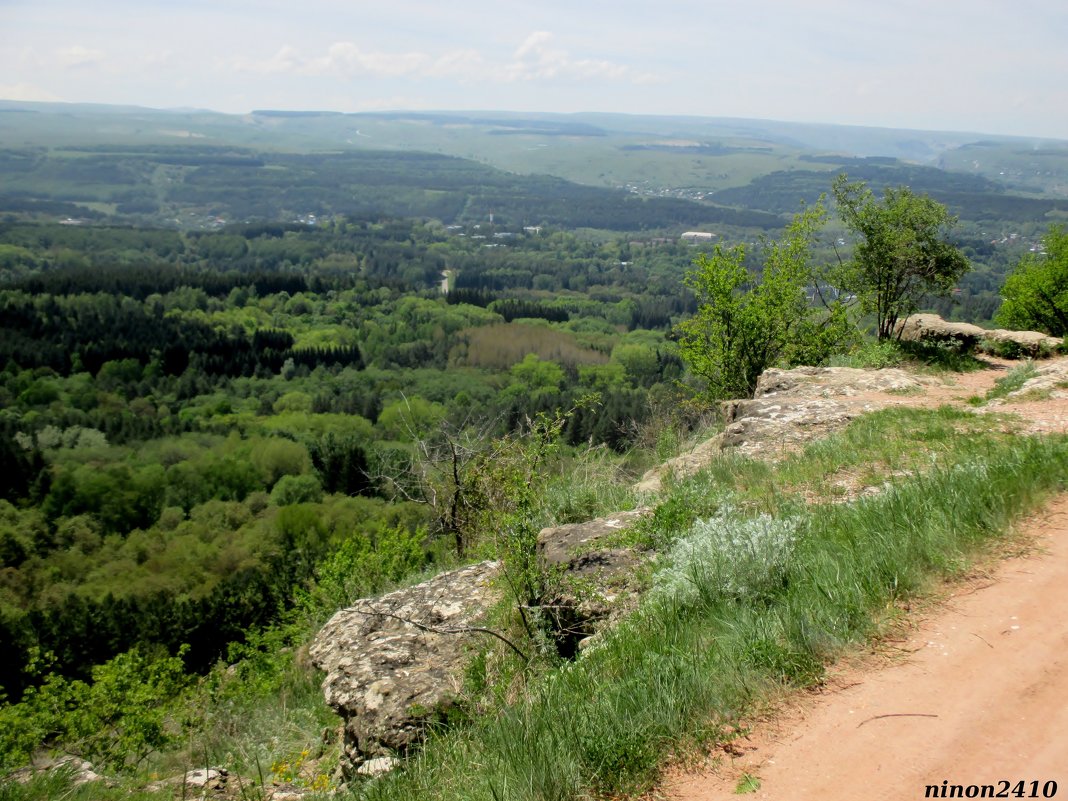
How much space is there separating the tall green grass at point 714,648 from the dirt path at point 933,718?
0.24 metres

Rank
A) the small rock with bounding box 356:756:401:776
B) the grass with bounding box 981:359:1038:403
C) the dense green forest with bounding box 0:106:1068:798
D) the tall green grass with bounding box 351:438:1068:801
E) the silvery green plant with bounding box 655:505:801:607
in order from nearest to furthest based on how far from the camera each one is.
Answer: the tall green grass with bounding box 351:438:1068:801 < the silvery green plant with bounding box 655:505:801:607 < the small rock with bounding box 356:756:401:776 < the grass with bounding box 981:359:1038:403 < the dense green forest with bounding box 0:106:1068:798

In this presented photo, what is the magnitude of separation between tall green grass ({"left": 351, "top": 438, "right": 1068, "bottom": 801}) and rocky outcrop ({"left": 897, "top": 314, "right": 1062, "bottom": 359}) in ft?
35.8

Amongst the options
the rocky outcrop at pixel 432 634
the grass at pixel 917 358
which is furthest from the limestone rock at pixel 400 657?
the grass at pixel 917 358

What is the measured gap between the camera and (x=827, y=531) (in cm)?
642

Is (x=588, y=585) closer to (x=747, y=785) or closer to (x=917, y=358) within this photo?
(x=747, y=785)

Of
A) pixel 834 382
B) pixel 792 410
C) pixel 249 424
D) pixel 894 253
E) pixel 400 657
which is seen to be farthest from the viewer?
pixel 249 424

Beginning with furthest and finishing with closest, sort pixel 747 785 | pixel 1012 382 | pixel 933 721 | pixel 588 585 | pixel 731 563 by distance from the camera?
pixel 1012 382, pixel 588 585, pixel 731 563, pixel 933 721, pixel 747 785

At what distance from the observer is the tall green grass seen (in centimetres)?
437

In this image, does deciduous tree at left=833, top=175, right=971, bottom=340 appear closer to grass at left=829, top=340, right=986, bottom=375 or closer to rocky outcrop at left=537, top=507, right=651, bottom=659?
grass at left=829, top=340, right=986, bottom=375

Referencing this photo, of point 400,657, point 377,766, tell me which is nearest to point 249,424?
point 400,657

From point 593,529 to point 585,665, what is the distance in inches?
119

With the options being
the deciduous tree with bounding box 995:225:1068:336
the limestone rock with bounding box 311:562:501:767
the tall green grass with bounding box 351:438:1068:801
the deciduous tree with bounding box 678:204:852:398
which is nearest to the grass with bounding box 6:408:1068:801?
the tall green grass with bounding box 351:438:1068:801

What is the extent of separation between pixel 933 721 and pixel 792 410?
8934 millimetres

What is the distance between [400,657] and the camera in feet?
25.1
